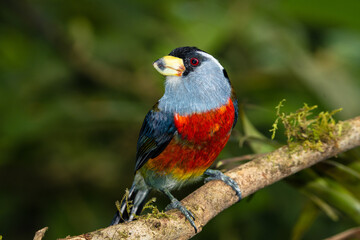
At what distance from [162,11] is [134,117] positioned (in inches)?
36.0

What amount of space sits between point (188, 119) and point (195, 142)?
0.40 feet

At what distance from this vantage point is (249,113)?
3.90 metres

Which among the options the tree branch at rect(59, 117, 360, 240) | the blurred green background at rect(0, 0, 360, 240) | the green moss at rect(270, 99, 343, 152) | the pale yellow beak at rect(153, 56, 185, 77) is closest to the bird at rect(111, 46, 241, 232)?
the pale yellow beak at rect(153, 56, 185, 77)

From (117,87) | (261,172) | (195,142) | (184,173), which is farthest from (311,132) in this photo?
(117,87)

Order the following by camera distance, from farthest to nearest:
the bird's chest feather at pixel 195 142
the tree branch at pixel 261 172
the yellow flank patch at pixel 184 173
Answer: the yellow flank patch at pixel 184 173, the bird's chest feather at pixel 195 142, the tree branch at pixel 261 172

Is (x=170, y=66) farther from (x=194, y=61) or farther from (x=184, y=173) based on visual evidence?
(x=184, y=173)

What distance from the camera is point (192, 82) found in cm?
236

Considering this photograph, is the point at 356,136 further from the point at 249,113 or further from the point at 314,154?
the point at 249,113

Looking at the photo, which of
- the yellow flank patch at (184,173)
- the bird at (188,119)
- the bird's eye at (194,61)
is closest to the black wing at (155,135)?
the bird at (188,119)

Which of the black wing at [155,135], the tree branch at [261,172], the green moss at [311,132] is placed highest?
the black wing at [155,135]

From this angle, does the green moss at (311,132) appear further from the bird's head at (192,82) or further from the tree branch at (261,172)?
the bird's head at (192,82)

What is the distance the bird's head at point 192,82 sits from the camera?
7.57 feet

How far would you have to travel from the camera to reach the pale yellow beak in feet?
7.50

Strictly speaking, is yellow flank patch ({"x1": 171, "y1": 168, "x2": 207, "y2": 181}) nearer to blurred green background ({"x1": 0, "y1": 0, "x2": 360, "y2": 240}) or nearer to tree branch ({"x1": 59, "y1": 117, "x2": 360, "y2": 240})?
tree branch ({"x1": 59, "y1": 117, "x2": 360, "y2": 240})
